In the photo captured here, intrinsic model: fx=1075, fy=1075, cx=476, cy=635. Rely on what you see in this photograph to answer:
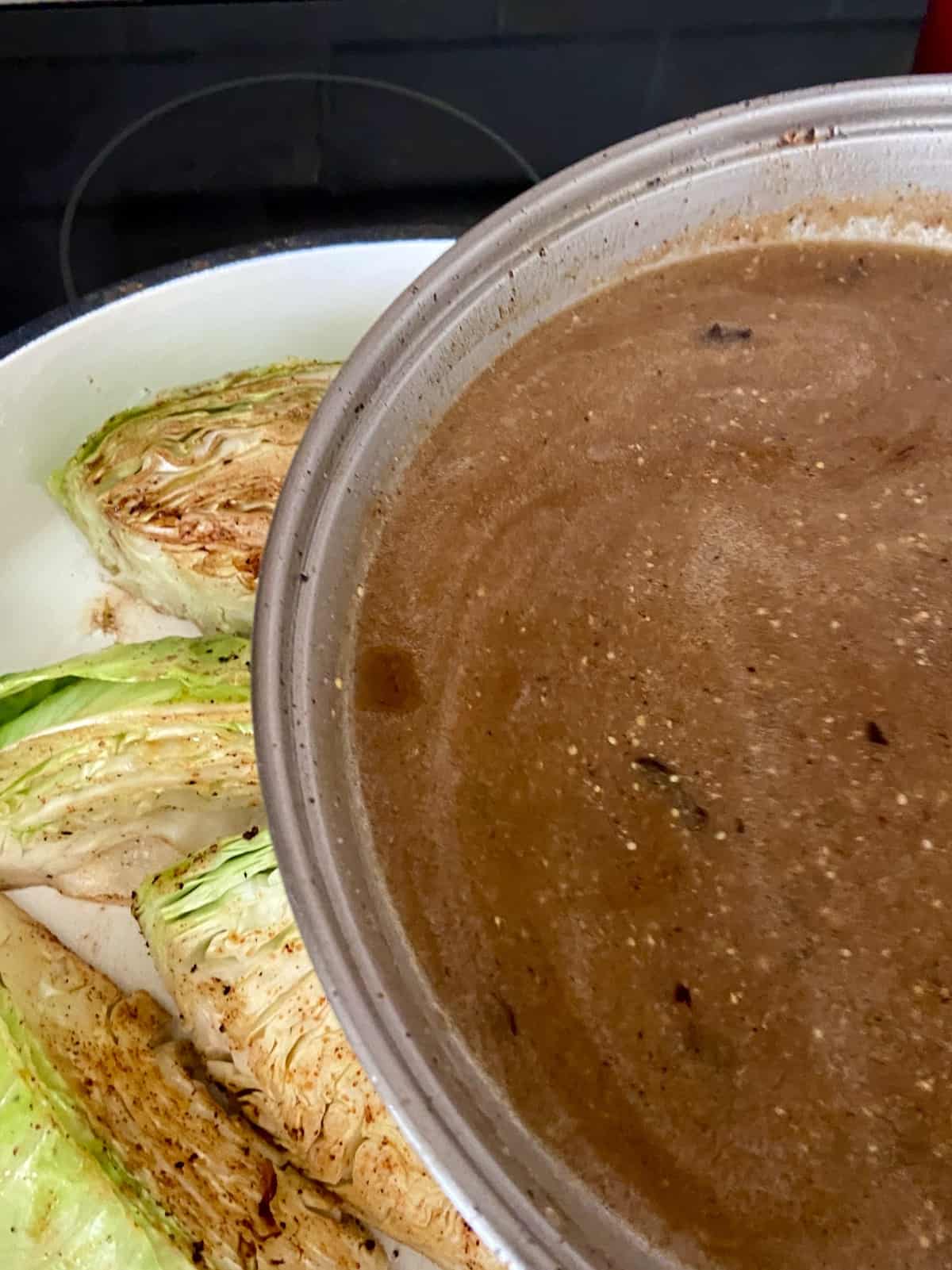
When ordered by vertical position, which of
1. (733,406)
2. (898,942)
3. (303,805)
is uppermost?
(733,406)

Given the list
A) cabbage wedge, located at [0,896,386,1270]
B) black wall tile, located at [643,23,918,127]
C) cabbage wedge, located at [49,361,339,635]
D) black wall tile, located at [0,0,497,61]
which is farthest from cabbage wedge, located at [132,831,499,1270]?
black wall tile, located at [643,23,918,127]

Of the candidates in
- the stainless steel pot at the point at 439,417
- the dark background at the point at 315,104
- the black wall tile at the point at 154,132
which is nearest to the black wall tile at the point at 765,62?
the dark background at the point at 315,104

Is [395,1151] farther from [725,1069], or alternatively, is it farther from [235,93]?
[235,93]

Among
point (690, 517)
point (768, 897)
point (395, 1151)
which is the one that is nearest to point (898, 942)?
point (768, 897)

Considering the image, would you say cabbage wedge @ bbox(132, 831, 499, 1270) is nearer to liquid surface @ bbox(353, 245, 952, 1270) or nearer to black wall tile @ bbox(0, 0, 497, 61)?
liquid surface @ bbox(353, 245, 952, 1270)

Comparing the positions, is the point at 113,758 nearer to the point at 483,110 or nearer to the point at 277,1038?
the point at 277,1038

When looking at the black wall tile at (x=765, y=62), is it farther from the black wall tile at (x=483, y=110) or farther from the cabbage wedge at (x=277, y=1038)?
the cabbage wedge at (x=277, y=1038)

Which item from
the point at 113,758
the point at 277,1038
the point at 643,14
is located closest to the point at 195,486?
the point at 113,758
